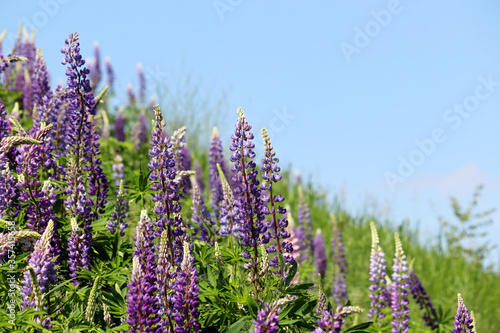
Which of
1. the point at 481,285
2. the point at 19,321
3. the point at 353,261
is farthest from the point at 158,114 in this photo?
the point at 481,285

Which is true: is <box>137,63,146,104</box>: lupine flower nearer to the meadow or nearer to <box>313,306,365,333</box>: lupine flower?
the meadow

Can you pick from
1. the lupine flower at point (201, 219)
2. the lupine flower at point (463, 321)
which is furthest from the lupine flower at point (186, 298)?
the lupine flower at point (463, 321)

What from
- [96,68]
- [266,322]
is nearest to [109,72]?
[96,68]

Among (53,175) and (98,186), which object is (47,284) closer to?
(98,186)

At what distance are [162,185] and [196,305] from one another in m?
0.81

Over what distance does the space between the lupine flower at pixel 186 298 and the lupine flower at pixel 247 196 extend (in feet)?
1.66

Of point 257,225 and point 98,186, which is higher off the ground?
point 98,186

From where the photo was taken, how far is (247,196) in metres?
3.31

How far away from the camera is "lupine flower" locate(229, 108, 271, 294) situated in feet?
10.9

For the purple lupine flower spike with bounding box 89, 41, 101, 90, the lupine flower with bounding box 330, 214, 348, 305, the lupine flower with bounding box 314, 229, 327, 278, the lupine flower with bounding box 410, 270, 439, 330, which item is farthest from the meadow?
the purple lupine flower spike with bounding box 89, 41, 101, 90

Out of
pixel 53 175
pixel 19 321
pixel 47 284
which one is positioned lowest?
pixel 19 321

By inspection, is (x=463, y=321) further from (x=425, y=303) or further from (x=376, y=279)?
(x=425, y=303)

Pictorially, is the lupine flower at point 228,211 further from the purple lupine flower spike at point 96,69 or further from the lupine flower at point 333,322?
the purple lupine flower spike at point 96,69

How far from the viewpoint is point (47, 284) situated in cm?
307
